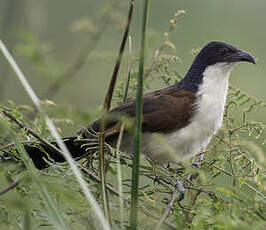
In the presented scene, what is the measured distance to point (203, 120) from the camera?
2217 millimetres

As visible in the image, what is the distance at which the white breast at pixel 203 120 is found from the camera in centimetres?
215

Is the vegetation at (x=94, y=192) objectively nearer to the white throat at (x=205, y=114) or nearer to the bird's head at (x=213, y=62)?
the white throat at (x=205, y=114)

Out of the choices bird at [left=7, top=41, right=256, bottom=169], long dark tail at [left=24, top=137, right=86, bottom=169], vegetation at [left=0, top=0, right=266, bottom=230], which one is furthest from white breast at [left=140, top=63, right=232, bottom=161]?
vegetation at [left=0, top=0, right=266, bottom=230]

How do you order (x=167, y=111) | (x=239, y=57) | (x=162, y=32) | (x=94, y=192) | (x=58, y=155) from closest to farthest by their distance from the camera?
(x=94, y=192)
(x=58, y=155)
(x=167, y=111)
(x=239, y=57)
(x=162, y=32)

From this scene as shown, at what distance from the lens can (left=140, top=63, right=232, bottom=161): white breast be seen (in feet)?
7.05

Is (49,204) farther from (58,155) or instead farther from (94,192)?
(58,155)

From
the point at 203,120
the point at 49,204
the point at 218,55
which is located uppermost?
the point at 218,55

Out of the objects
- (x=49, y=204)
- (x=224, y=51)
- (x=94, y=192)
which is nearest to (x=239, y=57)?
(x=224, y=51)

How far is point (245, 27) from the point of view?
578 centimetres

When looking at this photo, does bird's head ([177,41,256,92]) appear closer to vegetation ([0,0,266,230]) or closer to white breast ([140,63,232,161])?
white breast ([140,63,232,161])

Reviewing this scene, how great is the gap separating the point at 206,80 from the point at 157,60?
82cm

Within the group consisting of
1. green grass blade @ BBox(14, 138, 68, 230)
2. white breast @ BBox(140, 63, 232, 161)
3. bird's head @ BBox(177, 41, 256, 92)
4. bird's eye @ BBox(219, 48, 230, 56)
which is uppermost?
bird's eye @ BBox(219, 48, 230, 56)

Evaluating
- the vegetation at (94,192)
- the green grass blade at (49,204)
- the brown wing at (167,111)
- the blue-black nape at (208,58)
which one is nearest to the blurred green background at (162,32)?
the blue-black nape at (208,58)

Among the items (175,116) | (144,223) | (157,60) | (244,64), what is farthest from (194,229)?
(244,64)
